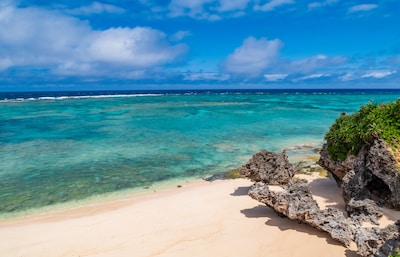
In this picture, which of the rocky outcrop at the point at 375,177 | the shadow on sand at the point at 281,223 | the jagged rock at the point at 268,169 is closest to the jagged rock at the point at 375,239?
the shadow on sand at the point at 281,223

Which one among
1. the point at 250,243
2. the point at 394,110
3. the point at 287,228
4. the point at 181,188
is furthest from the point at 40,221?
the point at 394,110

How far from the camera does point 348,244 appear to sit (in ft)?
24.3

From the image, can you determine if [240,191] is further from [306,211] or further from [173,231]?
[306,211]

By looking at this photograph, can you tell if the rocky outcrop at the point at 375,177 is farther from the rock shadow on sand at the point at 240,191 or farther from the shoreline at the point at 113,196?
the shoreline at the point at 113,196

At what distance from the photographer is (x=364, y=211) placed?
885 centimetres

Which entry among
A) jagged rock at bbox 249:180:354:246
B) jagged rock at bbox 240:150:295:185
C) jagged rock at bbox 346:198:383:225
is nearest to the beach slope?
jagged rock at bbox 249:180:354:246

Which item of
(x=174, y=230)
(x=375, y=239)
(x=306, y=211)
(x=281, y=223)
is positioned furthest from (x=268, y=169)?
(x=375, y=239)

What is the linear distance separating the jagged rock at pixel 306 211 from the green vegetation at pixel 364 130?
2.98 m

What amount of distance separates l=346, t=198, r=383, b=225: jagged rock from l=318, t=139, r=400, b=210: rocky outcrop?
612 mm

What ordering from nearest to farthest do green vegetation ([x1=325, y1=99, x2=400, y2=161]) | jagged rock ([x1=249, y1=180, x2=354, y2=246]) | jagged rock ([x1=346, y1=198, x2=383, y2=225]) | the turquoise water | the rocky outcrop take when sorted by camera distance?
1. jagged rock ([x1=249, y1=180, x2=354, y2=246])
2. jagged rock ([x1=346, y1=198, x2=383, y2=225])
3. the rocky outcrop
4. green vegetation ([x1=325, y1=99, x2=400, y2=161])
5. the turquoise water

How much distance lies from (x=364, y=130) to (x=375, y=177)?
60.6 inches

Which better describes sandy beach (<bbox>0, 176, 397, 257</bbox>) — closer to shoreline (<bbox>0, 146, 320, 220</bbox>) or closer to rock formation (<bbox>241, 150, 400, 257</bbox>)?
rock formation (<bbox>241, 150, 400, 257</bbox>)

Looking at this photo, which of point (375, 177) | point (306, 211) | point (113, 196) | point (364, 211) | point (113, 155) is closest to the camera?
point (306, 211)

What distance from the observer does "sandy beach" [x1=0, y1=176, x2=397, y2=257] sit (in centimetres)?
788
